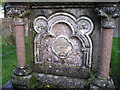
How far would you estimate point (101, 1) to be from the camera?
8.48ft

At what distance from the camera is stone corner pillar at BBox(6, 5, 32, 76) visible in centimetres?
309

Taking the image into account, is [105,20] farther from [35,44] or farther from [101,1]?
[35,44]

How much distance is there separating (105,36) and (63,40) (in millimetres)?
1130

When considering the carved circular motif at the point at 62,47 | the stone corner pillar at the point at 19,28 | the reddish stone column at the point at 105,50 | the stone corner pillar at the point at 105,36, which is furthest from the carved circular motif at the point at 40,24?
the reddish stone column at the point at 105,50

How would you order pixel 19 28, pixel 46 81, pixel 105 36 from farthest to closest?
1. pixel 46 81
2. pixel 19 28
3. pixel 105 36

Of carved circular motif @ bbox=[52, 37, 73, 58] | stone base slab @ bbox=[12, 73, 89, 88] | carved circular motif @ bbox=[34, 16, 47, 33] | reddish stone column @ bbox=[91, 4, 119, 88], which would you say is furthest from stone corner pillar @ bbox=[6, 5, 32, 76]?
reddish stone column @ bbox=[91, 4, 119, 88]

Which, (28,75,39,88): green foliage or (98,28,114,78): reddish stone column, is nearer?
(98,28,114,78): reddish stone column

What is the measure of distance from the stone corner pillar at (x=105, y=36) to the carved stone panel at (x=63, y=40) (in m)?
0.41

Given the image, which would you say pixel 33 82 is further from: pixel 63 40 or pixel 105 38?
pixel 105 38

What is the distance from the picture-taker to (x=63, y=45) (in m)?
3.44

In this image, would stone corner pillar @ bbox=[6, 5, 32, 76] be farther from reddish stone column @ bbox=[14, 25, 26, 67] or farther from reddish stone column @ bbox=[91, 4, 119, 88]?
reddish stone column @ bbox=[91, 4, 119, 88]

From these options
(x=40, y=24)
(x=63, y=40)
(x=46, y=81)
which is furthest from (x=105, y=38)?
(x=46, y=81)

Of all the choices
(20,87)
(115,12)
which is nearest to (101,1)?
(115,12)

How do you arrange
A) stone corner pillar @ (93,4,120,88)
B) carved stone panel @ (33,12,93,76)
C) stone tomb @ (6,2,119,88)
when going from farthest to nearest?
carved stone panel @ (33,12,93,76), stone tomb @ (6,2,119,88), stone corner pillar @ (93,4,120,88)
